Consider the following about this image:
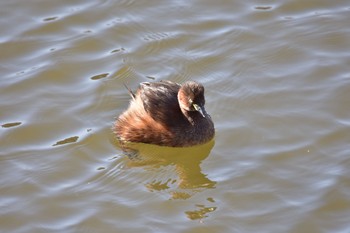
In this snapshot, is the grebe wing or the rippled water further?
the grebe wing

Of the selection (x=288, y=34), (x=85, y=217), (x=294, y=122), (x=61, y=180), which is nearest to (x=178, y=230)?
(x=85, y=217)

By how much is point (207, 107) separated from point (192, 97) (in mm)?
731

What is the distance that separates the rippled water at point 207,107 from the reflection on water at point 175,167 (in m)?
0.02

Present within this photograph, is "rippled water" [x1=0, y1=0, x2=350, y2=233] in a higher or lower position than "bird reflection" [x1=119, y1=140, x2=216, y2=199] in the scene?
higher

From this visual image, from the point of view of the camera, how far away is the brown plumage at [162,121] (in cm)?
778

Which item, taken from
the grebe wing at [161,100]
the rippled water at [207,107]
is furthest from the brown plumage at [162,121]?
the rippled water at [207,107]

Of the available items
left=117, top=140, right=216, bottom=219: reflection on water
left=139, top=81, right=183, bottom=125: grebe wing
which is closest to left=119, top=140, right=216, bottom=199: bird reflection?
left=117, top=140, right=216, bottom=219: reflection on water

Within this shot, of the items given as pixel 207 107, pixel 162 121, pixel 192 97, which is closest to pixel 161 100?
pixel 162 121

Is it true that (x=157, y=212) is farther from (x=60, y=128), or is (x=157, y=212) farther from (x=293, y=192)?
(x=60, y=128)

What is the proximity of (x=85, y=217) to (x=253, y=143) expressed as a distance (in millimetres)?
1923

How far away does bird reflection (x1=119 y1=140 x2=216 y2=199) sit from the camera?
7.20 m

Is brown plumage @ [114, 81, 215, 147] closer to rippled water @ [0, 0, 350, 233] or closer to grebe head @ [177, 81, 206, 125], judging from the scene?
grebe head @ [177, 81, 206, 125]

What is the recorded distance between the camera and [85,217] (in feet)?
22.1

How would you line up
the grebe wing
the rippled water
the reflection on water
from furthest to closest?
the grebe wing, the reflection on water, the rippled water
